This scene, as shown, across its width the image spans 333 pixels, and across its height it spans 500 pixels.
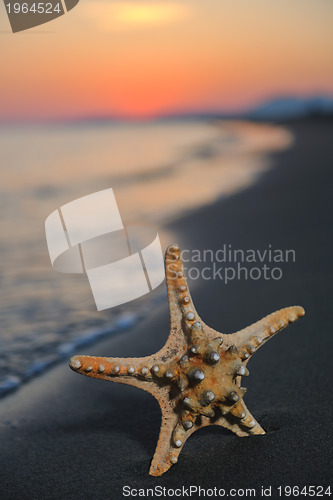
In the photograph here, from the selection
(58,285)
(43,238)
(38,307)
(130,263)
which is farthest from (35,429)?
(43,238)

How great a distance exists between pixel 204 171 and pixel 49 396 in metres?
7.04

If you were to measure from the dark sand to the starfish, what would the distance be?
0.14 m

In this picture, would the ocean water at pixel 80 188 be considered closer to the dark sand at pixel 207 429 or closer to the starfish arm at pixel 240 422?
the dark sand at pixel 207 429

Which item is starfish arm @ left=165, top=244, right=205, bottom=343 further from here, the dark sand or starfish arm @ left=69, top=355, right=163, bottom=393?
the dark sand

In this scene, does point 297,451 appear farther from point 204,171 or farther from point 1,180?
point 1,180

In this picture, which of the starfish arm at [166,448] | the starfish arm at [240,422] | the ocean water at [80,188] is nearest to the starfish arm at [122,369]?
the starfish arm at [166,448]

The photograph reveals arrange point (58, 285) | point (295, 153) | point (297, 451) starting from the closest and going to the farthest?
point (297, 451) < point (58, 285) < point (295, 153)

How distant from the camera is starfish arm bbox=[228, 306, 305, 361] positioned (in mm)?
2486

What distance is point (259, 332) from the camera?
257cm

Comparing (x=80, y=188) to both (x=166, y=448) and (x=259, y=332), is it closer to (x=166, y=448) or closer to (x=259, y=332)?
(x=259, y=332)

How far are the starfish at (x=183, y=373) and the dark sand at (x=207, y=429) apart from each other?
0.14 metres

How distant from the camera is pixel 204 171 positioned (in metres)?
9.80

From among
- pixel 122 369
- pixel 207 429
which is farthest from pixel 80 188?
pixel 122 369

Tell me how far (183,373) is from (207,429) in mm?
499
